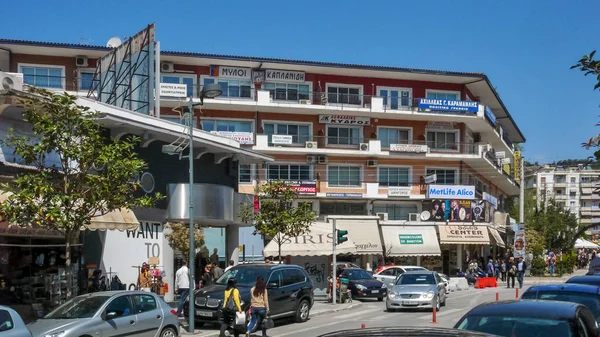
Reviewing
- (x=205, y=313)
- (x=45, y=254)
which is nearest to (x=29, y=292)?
(x=45, y=254)

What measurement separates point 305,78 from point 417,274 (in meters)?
27.6

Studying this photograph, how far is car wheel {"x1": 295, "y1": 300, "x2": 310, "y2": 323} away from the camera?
23442 millimetres

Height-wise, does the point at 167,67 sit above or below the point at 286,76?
above

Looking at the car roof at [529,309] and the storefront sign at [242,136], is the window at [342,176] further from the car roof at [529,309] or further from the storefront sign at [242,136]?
the car roof at [529,309]

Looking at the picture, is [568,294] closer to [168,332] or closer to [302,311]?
[168,332]

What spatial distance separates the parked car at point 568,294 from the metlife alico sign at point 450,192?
41.8 m

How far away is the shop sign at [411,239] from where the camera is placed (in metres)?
53.0

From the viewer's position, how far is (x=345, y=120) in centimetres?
5359

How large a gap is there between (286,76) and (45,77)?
16.2 m

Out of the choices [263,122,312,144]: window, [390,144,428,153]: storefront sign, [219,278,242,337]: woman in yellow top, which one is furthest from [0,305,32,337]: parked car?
[390,144,428,153]: storefront sign

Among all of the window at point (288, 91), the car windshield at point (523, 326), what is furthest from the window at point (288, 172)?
the car windshield at point (523, 326)

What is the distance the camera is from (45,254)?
23.0 metres

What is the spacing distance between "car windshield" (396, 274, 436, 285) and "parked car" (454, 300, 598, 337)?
18.7m

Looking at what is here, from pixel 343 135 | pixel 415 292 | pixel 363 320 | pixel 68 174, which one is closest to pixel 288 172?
pixel 343 135
